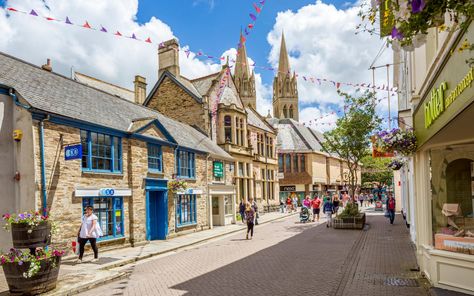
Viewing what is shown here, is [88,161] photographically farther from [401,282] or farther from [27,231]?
[401,282]

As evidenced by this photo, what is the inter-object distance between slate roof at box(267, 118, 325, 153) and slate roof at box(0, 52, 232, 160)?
34923 millimetres

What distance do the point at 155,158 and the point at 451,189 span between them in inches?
499

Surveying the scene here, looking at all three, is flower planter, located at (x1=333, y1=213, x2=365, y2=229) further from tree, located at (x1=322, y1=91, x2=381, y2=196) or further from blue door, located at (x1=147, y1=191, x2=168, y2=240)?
blue door, located at (x1=147, y1=191, x2=168, y2=240)

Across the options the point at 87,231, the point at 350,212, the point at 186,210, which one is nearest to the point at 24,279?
the point at 87,231

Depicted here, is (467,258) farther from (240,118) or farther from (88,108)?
(240,118)

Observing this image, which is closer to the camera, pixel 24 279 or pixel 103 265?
pixel 24 279

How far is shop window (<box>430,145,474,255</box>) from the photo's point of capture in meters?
8.66

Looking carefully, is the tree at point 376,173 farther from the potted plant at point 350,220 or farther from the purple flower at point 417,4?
the purple flower at point 417,4

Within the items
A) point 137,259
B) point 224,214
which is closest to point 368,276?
point 137,259

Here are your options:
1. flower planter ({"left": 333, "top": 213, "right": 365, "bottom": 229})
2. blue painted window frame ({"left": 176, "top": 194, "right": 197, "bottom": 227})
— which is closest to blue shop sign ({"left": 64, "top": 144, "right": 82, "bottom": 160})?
blue painted window frame ({"left": 176, "top": 194, "right": 197, "bottom": 227})

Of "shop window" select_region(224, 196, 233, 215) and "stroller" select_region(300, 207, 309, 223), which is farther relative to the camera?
"shop window" select_region(224, 196, 233, 215)

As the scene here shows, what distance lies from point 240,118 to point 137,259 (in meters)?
19.6

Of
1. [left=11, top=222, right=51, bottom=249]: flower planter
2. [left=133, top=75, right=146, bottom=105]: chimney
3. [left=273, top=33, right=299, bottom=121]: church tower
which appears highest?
[left=273, top=33, right=299, bottom=121]: church tower

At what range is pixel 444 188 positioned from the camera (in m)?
9.12
